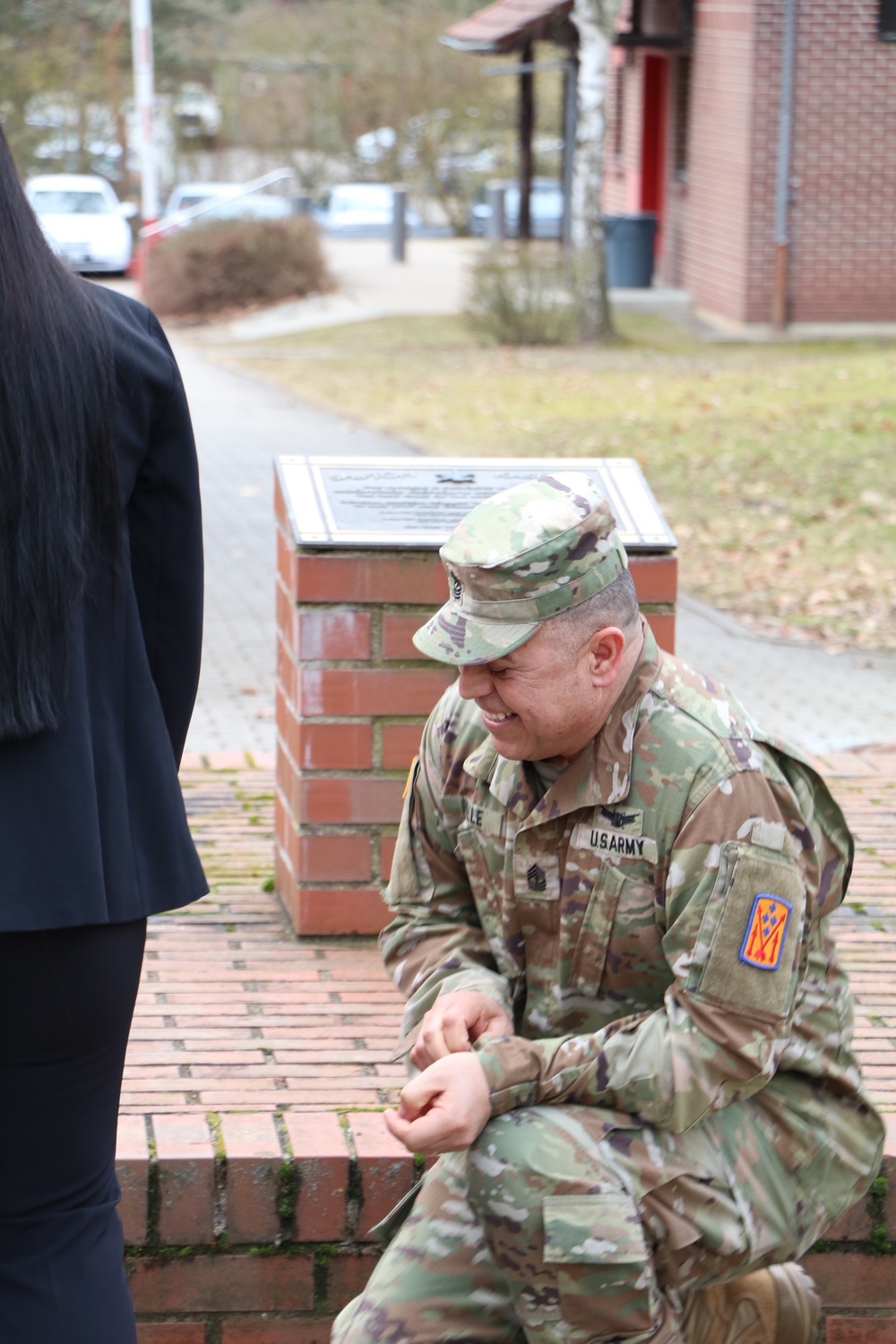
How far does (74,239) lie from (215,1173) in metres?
28.4

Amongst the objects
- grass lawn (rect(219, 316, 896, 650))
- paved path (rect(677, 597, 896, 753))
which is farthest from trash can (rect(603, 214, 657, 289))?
paved path (rect(677, 597, 896, 753))

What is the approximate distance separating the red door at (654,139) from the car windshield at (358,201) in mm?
11917

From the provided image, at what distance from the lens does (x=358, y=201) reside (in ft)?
124

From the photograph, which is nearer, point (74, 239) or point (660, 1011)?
point (660, 1011)

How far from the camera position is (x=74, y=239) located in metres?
29.5

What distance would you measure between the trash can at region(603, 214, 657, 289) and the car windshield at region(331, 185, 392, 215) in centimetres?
1430

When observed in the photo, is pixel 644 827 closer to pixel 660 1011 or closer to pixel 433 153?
pixel 660 1011

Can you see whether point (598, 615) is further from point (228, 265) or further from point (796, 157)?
point (228, 265)

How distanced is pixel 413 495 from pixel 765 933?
184cm

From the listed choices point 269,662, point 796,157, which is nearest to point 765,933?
point 269,662

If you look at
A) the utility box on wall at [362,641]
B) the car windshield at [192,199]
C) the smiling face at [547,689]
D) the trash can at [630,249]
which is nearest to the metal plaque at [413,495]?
the utility box on wall at [362,641]

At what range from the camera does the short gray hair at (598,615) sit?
7.11ft

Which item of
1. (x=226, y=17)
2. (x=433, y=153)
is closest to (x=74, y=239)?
(x=433, y=153)

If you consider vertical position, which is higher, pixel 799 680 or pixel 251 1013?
pixel 251 1013
